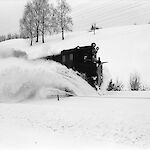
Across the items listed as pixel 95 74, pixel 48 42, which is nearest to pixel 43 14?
pixel 48 42

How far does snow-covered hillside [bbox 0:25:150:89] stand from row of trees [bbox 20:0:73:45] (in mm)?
1782

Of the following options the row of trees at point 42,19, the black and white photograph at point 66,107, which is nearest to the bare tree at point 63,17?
the row of trees at point 42,19

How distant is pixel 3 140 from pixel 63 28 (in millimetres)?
50803

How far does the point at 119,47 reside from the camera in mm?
47281

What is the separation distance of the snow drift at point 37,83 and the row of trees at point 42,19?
1718 inches

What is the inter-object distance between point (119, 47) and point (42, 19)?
58.7 ft

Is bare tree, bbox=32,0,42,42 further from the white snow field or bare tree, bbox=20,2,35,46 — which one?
the white snow field

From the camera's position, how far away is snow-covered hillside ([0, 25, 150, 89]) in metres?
36.6

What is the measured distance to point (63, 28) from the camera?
59906mm

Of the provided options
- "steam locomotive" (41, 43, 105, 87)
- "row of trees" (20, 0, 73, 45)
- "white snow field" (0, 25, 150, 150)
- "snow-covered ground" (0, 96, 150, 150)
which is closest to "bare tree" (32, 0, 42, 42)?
"row of trees" (20, 0, 73, 45)

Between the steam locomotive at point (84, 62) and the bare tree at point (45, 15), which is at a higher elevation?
the bare tree at point (45, 15)

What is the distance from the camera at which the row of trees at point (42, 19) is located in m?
60.2

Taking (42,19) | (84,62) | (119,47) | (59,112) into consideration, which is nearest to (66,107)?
(59,112)

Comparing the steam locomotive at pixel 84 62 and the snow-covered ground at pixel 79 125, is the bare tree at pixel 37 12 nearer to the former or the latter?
the steam locomotive at pixel 84 62
